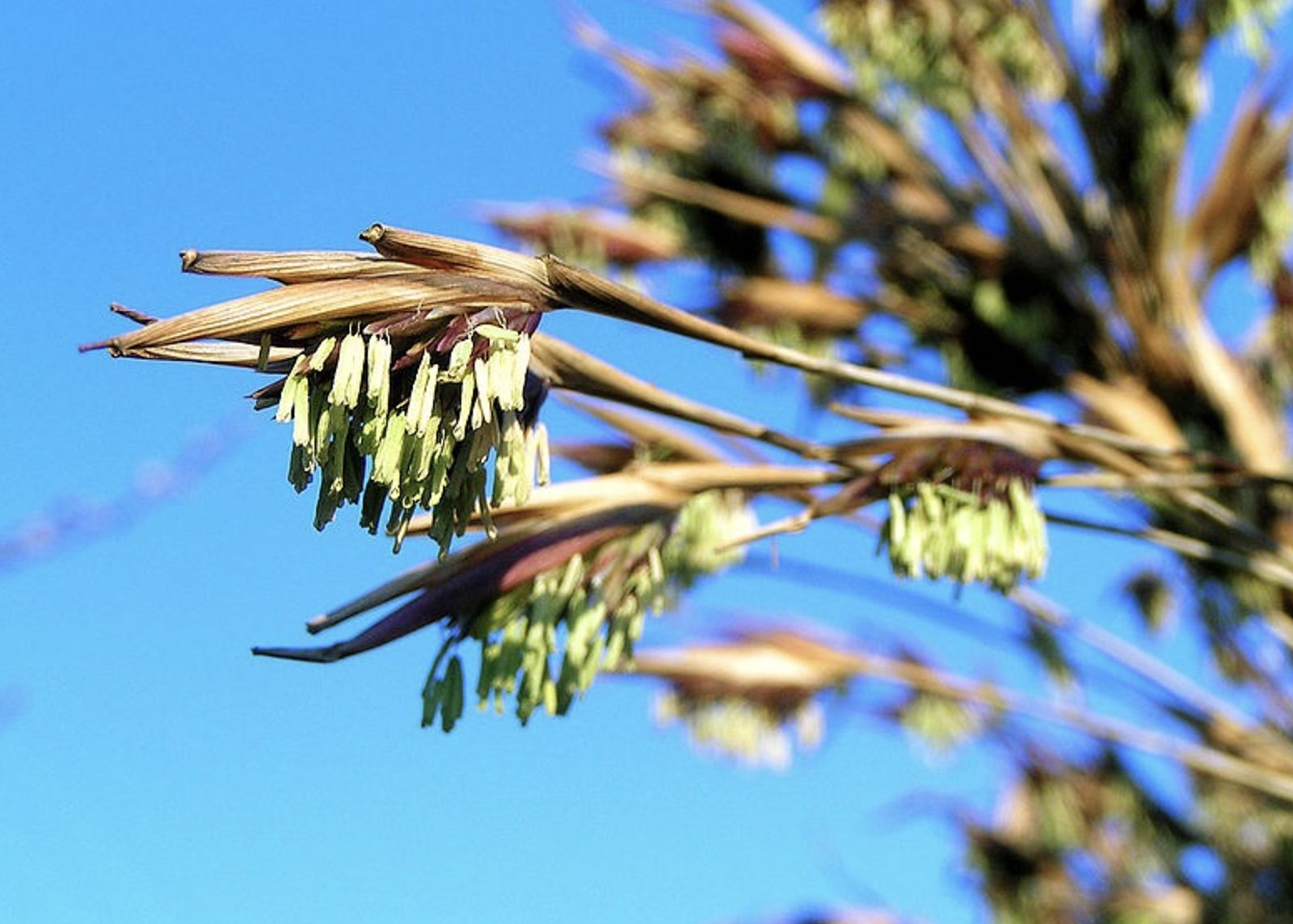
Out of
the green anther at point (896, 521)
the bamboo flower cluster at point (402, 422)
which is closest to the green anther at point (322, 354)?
the bamboo flower cluster at point (402, 422)

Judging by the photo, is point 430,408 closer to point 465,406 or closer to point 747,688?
point 465,406

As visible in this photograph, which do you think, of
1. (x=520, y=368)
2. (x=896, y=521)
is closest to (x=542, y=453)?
(x=520, y=368)

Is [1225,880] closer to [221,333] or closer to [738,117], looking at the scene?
[738,117]

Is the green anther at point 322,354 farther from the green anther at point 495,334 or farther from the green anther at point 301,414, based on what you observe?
the green anther at point 495,334

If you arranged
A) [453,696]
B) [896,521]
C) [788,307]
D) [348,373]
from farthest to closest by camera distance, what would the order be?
[788,307] → [896,521] → [453,696] → [348,373]

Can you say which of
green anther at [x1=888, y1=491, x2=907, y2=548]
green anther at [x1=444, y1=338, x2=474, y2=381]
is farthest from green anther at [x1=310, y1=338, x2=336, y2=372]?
green anther at [x1=888, y1=491, x2=907, y2=548]

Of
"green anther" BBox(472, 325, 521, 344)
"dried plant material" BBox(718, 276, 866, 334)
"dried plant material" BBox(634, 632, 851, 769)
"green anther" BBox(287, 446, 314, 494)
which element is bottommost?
"dried plant material" BBox(634, 632, 851, 769)

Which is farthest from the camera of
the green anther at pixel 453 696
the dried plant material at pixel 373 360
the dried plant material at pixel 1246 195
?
the dried plant material at pixel 1246 195

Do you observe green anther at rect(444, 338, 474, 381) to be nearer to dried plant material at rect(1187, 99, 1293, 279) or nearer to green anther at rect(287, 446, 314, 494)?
green anther at rect(287, 446, 314, 494)

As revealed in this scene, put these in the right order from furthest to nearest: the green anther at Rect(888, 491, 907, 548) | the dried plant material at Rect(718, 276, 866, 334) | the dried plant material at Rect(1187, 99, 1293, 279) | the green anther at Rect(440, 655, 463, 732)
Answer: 1. the dried plant material at Rect(718, 276, 866, 334)
2. the dried plant material at Rect(1187, 99, 1293, 279)
3. the green anther at Rect(888, 491, 907, 548)
4. the green anther at Rect(440, 655, 463, 732)
